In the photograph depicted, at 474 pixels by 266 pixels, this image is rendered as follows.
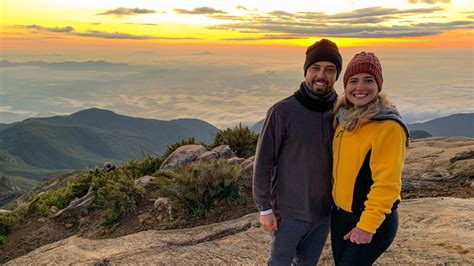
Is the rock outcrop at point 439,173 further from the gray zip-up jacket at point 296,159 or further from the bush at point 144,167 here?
the bush at point 144,167

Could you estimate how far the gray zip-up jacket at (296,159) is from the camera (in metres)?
4.12

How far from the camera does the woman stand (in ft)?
11.4

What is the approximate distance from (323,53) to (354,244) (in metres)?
1.89

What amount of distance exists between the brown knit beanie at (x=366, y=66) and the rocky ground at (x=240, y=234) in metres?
3.20

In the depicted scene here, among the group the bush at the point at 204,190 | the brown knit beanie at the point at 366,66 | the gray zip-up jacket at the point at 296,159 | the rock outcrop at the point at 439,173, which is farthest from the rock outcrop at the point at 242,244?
the brown knit beanie at the point at 366,66

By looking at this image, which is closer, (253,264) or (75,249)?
(253,264)

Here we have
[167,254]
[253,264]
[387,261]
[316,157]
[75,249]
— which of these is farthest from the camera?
[75,249]

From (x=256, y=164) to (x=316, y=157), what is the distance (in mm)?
623

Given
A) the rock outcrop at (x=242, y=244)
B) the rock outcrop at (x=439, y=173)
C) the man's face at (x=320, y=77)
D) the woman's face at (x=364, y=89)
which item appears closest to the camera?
the woman's face at (x=364, y=89)

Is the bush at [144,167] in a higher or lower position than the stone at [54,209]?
higher

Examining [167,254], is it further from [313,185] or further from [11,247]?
[11,247]

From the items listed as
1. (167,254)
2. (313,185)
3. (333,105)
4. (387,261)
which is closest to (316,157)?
(313,185)

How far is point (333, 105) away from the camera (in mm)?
4262

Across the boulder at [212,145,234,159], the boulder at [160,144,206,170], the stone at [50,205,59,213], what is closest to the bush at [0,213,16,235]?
the stone at [50,205,59,213]
